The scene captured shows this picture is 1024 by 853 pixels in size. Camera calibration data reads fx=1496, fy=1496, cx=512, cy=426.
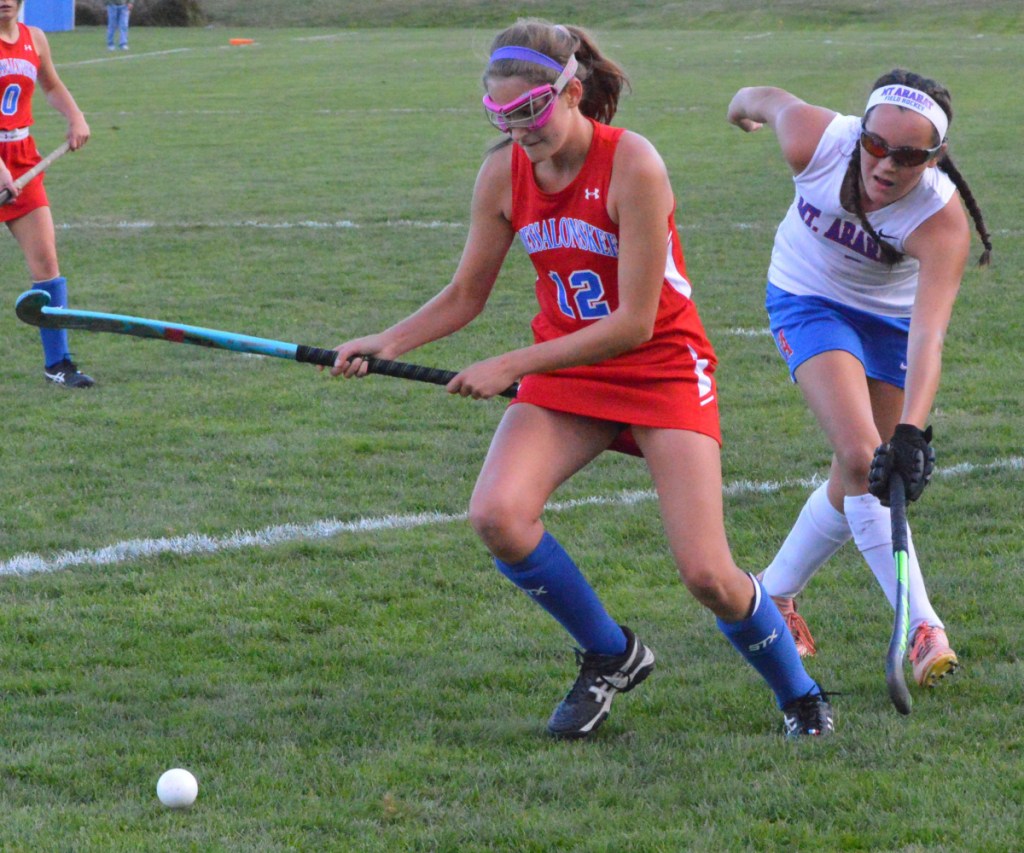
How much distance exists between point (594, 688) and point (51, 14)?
4389 cm

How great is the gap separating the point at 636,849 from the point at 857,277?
1797 millimetres

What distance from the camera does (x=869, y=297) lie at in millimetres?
4141

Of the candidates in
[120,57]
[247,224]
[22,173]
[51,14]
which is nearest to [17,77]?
[22,173]

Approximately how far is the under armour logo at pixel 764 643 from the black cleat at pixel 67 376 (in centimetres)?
458

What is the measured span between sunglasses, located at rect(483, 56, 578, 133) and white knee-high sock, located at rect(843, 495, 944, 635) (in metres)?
1.38

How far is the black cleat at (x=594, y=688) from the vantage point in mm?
3656

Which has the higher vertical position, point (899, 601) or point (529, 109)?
point (529, 109)

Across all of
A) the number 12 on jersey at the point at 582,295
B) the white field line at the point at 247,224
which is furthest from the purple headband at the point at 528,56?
the white field line at the point at 247,224

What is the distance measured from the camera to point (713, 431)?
360cm

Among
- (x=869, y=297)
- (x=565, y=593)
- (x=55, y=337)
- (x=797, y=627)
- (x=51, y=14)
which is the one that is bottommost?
(x=51, y=14)

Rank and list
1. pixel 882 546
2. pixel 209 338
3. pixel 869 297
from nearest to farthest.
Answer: pixel 209 338
pixel 882 546
pixel 869 297

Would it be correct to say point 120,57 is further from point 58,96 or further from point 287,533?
point 287,533

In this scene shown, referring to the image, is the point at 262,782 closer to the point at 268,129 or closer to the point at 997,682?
the point at 997,682

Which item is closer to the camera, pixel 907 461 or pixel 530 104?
pixel 530 104
